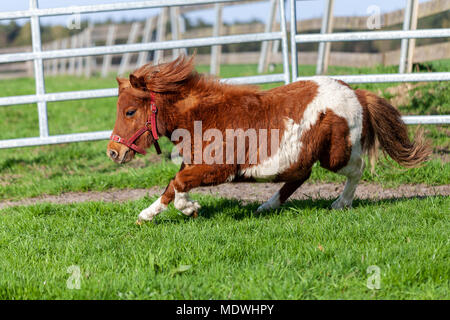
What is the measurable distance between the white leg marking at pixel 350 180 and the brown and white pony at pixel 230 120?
123 mm

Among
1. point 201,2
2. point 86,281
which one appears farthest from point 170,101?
point 201,2

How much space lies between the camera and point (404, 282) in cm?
280

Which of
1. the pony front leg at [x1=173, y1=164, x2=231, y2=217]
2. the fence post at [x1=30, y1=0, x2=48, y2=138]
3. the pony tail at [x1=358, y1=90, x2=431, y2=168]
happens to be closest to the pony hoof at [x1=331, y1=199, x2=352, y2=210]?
the pony tail at [x1=358, y1=90, x2=431, y2=168]

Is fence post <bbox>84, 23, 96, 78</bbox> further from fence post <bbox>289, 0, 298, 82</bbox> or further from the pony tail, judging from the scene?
the pony tail

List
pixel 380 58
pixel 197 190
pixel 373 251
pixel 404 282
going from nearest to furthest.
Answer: pixel 404 282 < pixel 373 251 < pixel 197 190 < pixel 380 58

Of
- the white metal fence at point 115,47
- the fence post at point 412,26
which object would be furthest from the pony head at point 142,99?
the fence post at point 412,26

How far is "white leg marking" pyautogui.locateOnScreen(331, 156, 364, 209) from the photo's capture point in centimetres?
428

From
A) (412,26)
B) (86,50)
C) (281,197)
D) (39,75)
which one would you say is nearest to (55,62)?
(39,75)

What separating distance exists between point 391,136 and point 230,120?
55.4 inches

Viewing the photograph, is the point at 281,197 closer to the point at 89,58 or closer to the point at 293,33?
the point at 293,33

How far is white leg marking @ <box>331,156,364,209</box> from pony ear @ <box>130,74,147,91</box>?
1739 mm

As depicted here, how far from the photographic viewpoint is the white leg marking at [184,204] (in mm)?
4066

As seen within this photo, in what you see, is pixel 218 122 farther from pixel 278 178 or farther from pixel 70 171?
pixel 70 171
